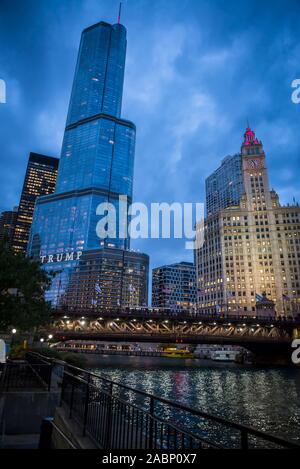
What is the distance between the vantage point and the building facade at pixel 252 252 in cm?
15838

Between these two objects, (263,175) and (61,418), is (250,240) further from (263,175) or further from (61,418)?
(61,418)

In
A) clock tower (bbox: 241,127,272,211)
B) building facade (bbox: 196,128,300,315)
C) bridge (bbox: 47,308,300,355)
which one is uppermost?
clock tower (bbox: 241,127,272,211)

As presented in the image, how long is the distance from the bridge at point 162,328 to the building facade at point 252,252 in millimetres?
64008

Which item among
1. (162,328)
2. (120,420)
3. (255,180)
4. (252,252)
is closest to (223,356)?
(162,328)

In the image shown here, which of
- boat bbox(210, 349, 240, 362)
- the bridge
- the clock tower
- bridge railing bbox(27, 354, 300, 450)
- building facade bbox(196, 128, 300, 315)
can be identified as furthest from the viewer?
the clock tower

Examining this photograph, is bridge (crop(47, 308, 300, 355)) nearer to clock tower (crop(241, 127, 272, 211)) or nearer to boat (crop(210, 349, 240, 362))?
boat (crop(210, 349, 240, 362))

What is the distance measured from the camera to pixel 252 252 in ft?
552

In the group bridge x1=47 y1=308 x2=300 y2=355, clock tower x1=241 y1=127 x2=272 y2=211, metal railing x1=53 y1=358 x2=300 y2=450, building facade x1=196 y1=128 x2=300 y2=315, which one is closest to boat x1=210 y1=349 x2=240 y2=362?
bridge x1=47 y1=308 x2=300 y2=355

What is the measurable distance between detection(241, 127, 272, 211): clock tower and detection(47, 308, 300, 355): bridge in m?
96.3

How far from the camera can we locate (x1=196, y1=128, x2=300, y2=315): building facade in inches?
6235

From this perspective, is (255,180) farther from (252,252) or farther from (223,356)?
(223,356)

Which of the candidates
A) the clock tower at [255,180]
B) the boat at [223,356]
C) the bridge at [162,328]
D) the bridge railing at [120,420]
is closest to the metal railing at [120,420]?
the bridge railing at [120,420]

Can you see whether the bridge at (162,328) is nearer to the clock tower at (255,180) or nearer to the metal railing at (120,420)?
the metal railing at (120,420)

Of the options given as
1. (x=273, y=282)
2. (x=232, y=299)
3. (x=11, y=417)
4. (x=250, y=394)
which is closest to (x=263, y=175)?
(x=273, y=282)
